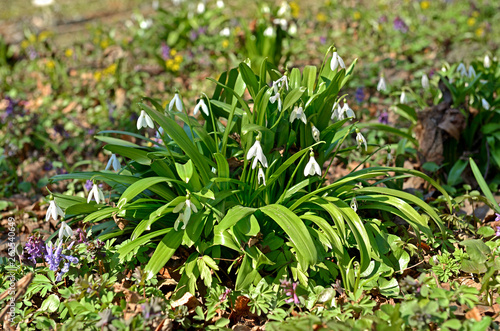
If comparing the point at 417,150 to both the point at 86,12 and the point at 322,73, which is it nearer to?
the point at 322,73

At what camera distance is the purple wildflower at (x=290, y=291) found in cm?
201

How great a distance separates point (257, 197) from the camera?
96.0 inches

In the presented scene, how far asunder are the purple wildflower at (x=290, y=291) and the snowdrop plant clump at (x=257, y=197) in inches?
4.2

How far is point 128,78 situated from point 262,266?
3690mm

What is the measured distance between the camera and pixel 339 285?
218cm

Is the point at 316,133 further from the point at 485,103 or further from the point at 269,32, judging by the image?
the point at 269,32

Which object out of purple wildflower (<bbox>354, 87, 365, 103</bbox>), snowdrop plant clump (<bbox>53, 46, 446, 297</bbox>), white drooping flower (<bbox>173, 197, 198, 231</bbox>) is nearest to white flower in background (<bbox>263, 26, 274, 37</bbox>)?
purple wildflower (<bbox>354, 87, 365, 103</bbox>)

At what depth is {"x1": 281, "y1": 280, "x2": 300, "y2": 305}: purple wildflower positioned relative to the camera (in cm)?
201

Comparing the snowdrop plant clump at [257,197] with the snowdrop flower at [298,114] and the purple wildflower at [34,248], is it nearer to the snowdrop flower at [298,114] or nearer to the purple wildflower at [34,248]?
the snowdrop flower at [298,114]

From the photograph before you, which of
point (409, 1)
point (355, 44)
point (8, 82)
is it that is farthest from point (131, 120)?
point (409, 1)

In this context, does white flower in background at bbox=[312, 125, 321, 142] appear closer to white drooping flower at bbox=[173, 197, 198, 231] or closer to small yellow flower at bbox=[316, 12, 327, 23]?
white drooping flower at bbox=[173, 197, 198, 231]

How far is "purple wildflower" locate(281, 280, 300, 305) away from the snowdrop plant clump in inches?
4.2

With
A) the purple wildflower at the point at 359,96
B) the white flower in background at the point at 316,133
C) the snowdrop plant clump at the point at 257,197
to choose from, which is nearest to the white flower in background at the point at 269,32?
the purple wildflower at the point at 359,96

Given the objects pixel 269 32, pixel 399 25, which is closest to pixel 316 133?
pixel 269 32
